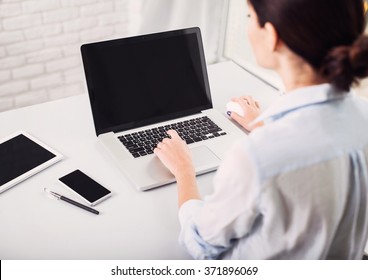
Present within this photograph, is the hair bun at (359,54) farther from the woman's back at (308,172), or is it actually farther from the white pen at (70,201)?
the white pen at (70,201)

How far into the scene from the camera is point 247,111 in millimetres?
1245

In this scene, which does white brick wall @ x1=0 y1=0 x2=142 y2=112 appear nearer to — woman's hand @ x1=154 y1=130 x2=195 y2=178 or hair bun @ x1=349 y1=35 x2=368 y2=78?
woman's hand @ x1=154 y1=130 x2=195 y2=178

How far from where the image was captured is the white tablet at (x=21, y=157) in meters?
1.03

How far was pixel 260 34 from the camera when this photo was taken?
70 centimetres

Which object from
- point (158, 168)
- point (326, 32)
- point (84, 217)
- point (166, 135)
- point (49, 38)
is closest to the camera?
point (326, 32)

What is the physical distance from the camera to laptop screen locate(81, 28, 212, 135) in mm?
1138

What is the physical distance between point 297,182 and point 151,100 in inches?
25.0

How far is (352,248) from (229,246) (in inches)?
8.3

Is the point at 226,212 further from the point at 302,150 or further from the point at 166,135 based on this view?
the point at 166,135

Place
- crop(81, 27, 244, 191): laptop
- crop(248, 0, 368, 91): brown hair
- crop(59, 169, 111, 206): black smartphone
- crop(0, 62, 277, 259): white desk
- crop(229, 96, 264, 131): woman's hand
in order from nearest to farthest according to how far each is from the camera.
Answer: crop(248, 0, 368, 91): brown hair < crop(0, 62, 277, 259): white desk < crop(59, 169, 111, 206): black smartphone < crop(81, 27, 244, 191): laptop < crop(229, 96, 264, 131): woman's hand

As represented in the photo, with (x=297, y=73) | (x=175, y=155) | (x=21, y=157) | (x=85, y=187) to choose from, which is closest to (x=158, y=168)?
(x=175, y=155)

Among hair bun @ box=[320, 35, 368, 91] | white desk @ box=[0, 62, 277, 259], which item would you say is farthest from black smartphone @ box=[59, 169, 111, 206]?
hair bun @ box=[320, 35, 368, 91]

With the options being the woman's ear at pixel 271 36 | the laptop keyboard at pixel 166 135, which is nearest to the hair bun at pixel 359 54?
the woman's ear at pixel 271 36

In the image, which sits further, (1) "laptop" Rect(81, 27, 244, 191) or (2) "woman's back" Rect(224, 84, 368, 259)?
(1) "laptop" Rect(81, 27, 244, 191)
